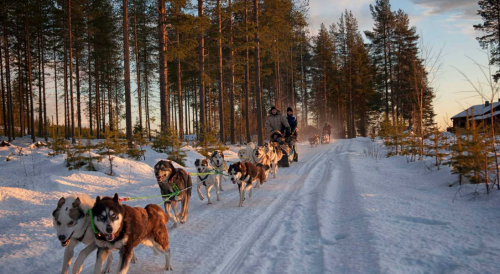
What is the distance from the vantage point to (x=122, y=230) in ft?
10.9

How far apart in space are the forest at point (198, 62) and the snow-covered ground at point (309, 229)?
12.4ft

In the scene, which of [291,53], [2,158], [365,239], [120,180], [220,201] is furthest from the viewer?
[291,53]

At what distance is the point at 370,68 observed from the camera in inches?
1791

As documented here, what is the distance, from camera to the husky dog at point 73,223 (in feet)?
10.4

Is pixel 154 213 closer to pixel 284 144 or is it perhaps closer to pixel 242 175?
pixel 242 175

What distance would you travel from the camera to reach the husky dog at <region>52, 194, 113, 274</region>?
3.18m

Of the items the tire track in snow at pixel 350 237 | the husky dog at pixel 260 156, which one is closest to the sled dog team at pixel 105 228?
the tire track in snow at pixel 350 237

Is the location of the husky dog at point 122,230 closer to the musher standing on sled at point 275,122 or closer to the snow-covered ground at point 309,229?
the snow-covered ground at point 309,229

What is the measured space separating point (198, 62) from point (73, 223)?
A: 66.6ft

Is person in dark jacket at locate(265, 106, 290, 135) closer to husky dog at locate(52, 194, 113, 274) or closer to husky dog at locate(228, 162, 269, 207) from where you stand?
husky dog at locate(228, 162, 269, 207)

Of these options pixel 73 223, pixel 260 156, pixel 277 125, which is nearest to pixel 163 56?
pixel 277 125

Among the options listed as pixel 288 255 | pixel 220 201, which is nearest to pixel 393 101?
pixel 220 201

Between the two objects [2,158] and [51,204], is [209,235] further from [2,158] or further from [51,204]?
[2,158]

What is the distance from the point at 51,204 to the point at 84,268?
410cm
